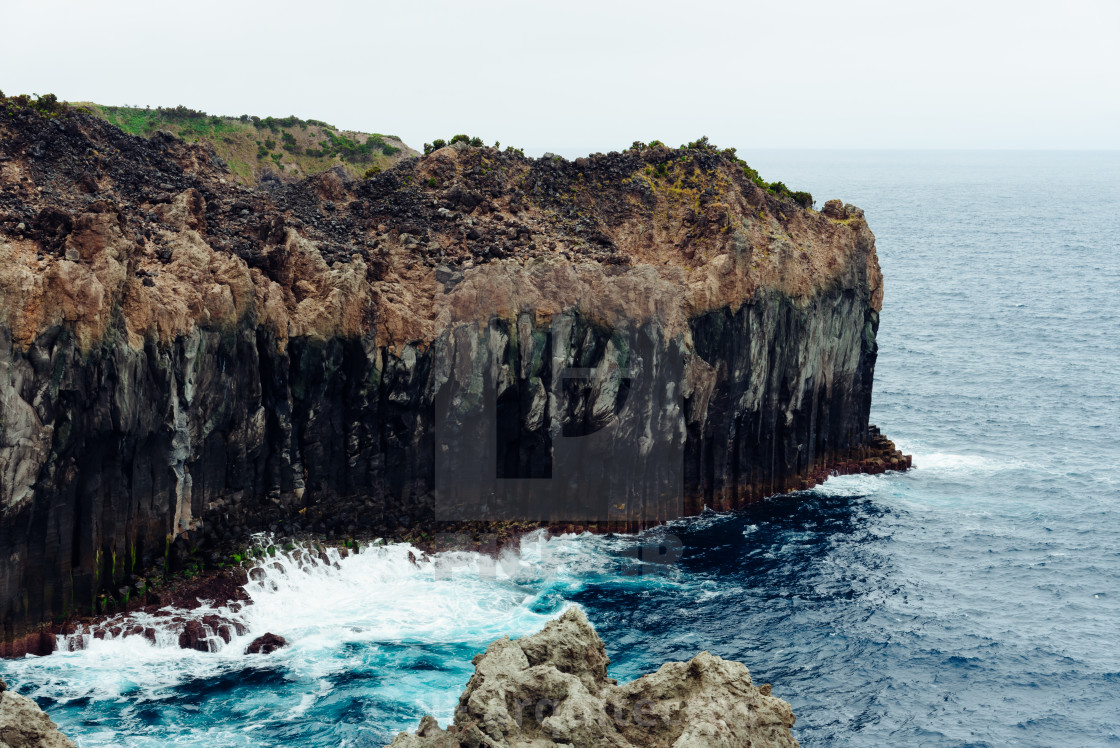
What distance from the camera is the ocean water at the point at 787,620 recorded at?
5469 centimetres

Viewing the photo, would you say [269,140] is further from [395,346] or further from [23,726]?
[23,726]

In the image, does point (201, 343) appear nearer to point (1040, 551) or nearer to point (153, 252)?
point (153, 252)

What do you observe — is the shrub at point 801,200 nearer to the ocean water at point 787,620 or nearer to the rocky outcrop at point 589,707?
the ocean water at point 787,620

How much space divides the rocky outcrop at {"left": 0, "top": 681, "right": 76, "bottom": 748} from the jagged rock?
25.9 metres

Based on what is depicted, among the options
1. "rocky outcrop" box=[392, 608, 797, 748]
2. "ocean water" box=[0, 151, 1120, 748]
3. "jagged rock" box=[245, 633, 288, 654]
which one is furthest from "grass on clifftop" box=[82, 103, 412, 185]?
"rocky outcrop" box=[392, 608, 797, 748]

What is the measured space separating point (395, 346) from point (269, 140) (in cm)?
9246

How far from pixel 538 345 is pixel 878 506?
3154 centimetres

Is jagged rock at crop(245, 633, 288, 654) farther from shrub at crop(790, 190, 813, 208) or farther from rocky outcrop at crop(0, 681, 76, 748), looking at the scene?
shrub at crop(790, 190, 813, 208)

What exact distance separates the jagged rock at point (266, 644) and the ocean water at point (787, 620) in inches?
23.5

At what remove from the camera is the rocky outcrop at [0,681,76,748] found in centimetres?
3341

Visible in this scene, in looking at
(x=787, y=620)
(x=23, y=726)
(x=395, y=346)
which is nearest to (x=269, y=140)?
(x=395, y=346)

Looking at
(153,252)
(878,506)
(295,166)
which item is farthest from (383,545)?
(295,166)

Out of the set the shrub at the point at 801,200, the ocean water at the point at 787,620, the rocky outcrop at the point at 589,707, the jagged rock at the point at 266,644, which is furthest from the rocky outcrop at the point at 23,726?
the shrub at the point at 801,200

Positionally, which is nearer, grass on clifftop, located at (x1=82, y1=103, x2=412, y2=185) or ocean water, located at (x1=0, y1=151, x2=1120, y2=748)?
ocean water, located at (x1=0, y1=151, x2=1120, y2=748)
